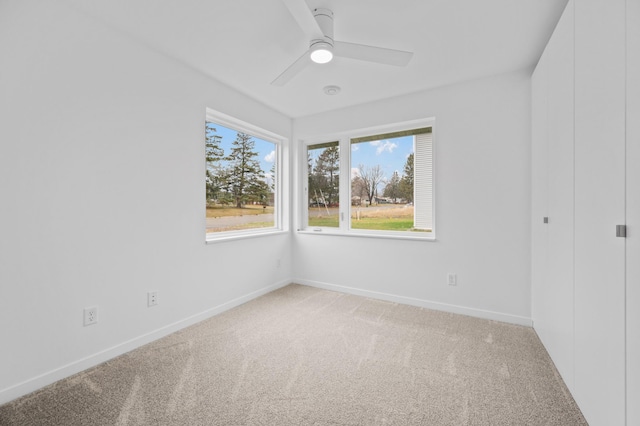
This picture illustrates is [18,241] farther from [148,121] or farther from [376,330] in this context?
[376,330]

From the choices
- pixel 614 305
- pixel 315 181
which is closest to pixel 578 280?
pixel 614 305

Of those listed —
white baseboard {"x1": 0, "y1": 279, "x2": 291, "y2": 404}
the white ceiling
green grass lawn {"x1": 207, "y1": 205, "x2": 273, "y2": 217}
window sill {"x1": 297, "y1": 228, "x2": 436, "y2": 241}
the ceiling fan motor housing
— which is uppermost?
the white ceiling

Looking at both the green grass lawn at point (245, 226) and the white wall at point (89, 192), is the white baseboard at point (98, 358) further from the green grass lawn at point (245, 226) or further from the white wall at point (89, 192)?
the green grass lawn at point (245, 226)

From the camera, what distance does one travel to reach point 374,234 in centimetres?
357

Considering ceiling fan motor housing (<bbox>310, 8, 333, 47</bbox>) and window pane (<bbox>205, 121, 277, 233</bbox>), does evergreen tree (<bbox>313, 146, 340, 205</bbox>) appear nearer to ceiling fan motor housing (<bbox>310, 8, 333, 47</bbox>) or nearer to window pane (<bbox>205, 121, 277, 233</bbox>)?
window pane (<bbox>205, 121, 277, 233</bbox>)

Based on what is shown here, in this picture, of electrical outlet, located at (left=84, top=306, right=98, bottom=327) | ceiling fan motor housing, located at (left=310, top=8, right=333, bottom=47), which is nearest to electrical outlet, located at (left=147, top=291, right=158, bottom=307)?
electrical outlet, located at (left=84, top=306, right=98, bottom=327)

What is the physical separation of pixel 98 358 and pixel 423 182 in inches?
131

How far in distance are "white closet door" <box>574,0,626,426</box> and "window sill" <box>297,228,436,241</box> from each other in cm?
161

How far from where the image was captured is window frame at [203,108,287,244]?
3010 millimetres

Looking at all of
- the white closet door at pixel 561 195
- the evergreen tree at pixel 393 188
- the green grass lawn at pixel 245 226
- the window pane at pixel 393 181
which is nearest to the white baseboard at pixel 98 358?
the green grass lawn at pixel 245 226

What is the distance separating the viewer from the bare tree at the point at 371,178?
12.0 feet

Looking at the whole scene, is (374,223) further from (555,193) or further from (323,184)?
(555,193)

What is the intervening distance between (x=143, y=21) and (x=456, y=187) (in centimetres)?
297

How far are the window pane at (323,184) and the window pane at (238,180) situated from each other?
0.52 m
